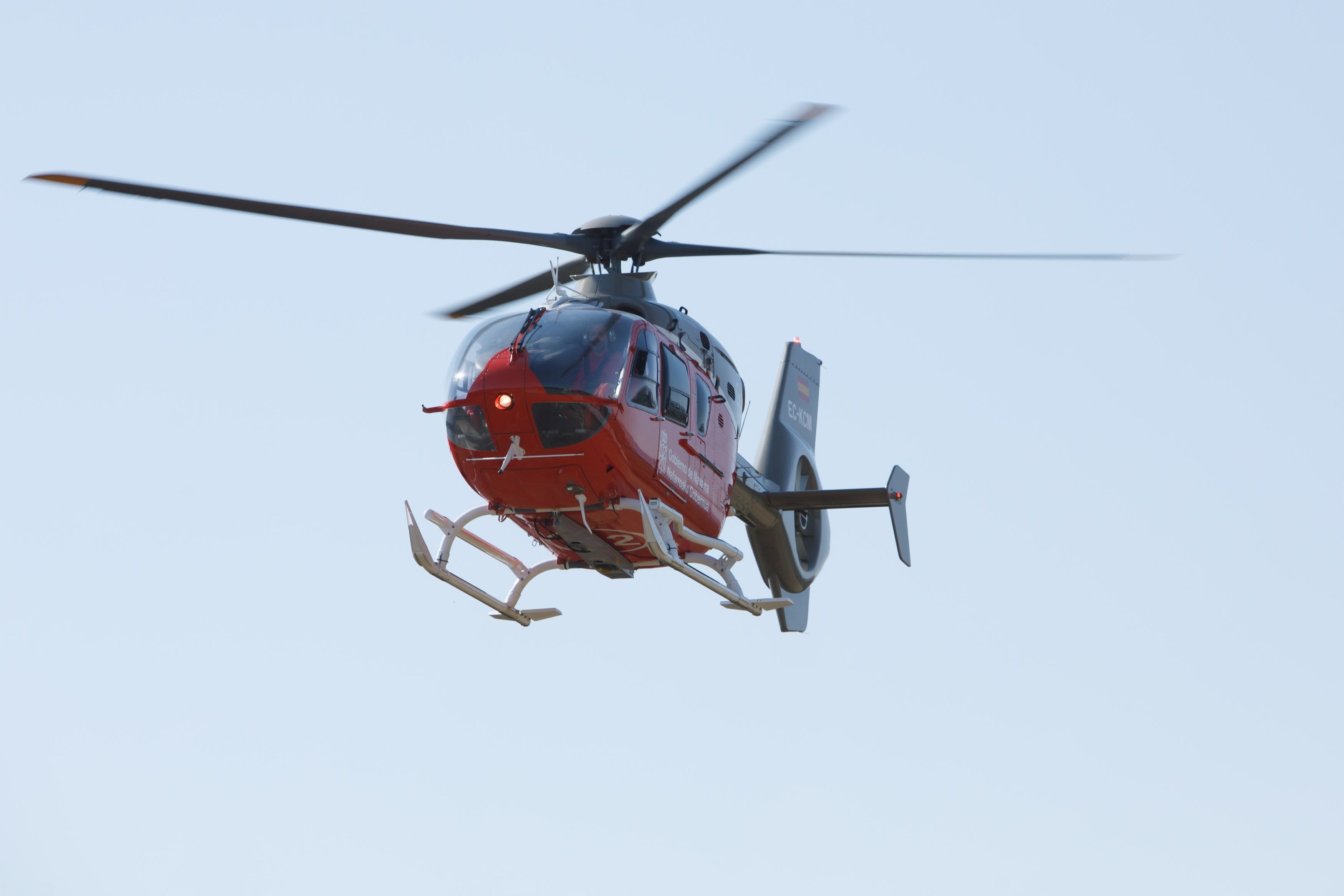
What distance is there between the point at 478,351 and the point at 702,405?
10.3 ft

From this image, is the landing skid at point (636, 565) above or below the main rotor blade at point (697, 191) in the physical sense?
below

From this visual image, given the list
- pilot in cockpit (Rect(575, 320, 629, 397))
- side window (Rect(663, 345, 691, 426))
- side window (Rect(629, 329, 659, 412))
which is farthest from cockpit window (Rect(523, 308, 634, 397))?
side window (Rect(663, 345, 691, 426))

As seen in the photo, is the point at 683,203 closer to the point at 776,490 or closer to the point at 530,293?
the point at 530,293

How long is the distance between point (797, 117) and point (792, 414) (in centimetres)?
992

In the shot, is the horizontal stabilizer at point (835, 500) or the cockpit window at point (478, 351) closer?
the cockpit window at point (478, 351)

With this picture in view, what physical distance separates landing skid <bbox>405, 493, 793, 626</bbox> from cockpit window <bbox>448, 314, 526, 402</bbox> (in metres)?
1.70

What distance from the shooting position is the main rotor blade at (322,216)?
1841cm

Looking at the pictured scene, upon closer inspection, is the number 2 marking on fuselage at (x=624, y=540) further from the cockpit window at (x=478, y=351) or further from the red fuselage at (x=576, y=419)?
the cockpit window at (x=478, y=351)

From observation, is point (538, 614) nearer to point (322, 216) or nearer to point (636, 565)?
point (636, 565)

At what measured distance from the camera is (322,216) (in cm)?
1972

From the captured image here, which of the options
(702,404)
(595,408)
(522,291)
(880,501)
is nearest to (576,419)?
(595,408)

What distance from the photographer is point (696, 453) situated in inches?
883

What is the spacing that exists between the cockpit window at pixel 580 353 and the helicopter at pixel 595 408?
0.06 feet

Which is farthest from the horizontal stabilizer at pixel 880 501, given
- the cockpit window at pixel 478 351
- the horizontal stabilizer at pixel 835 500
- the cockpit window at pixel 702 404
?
the cockpit window at pixel 478 351
